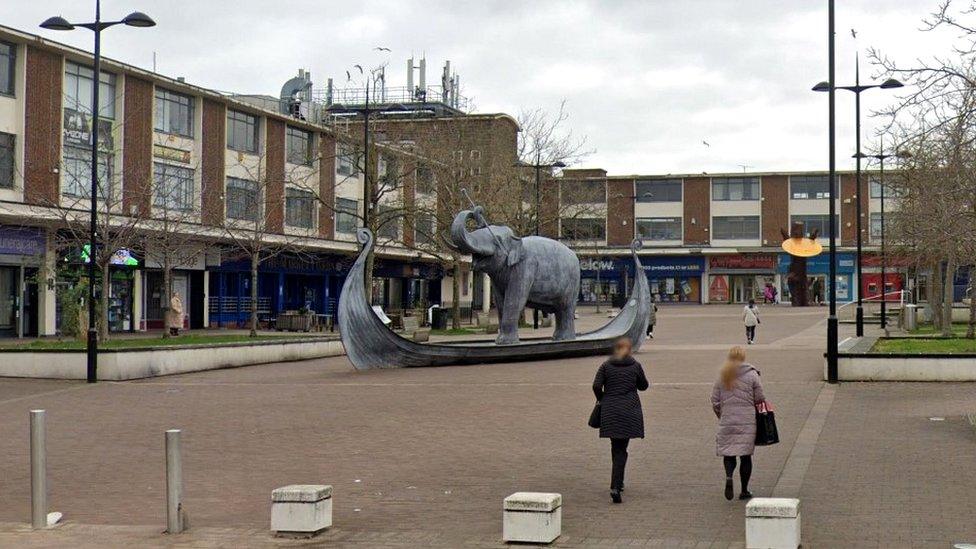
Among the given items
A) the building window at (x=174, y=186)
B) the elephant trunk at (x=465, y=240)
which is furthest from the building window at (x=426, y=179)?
the elephant trunk at (x=465, y=240)

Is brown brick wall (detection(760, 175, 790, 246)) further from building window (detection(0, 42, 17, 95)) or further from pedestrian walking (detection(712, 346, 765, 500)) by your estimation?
pedestrian walking (detection(712, 346, 765, 500))

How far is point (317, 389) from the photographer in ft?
73.1

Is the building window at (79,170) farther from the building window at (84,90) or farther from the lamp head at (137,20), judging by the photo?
the lamp head at (137,20)

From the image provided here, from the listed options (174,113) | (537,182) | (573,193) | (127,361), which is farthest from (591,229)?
(127,361)

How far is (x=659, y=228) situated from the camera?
91.8 metres

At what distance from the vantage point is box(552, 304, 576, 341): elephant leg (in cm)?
3122

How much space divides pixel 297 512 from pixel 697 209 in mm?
83312

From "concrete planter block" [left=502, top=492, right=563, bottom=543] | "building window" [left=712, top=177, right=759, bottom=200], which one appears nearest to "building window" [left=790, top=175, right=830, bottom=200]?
"building window" [left=712, top=177, right=759, bottom=200]

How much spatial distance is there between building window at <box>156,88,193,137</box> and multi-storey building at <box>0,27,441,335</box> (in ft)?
0.22

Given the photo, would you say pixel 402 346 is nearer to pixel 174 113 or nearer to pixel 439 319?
pixel 439 319

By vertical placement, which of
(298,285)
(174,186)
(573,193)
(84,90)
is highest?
(84,90)

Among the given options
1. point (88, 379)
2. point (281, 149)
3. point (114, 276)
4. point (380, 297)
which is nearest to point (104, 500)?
point (88, 379)

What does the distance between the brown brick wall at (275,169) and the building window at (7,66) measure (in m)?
12.3

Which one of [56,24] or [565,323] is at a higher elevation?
[56,24]
